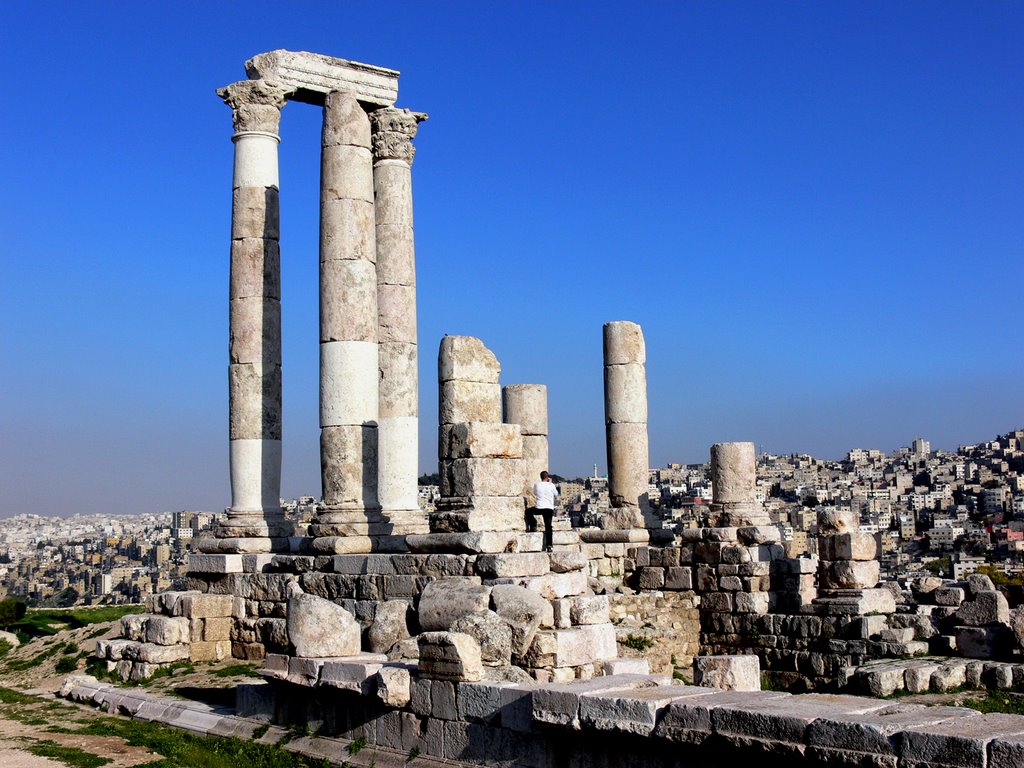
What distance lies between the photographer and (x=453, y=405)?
16859 millimetres

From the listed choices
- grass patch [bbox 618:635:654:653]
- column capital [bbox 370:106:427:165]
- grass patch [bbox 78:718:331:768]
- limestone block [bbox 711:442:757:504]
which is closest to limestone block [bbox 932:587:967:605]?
limestone block [bbox 711:442:757:504]

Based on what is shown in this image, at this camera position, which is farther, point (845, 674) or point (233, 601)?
point (233, 601)

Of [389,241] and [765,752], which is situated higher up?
[389,241]

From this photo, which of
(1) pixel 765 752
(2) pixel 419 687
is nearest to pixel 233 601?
(2) pixel 419 687

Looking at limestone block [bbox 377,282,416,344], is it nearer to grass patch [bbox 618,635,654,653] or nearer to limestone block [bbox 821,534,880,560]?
grass patch [bbox 618,635,654,653]

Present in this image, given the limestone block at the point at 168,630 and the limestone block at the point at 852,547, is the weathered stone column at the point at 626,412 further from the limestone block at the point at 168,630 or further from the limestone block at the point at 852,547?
the limestone block at the point at 168,630

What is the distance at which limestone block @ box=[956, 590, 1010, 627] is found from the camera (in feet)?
53.1

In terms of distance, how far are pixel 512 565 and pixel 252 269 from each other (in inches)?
339

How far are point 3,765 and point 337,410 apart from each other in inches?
362

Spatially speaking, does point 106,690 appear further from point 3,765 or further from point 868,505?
point 868,505

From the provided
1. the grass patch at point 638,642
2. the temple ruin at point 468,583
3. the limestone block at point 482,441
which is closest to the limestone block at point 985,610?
the temple ruin at point 468,583

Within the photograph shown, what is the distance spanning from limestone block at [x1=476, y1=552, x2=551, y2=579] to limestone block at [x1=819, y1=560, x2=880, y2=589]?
5.30 meters

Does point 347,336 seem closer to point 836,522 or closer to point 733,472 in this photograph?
point 733,472

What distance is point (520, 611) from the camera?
12.0 meters
